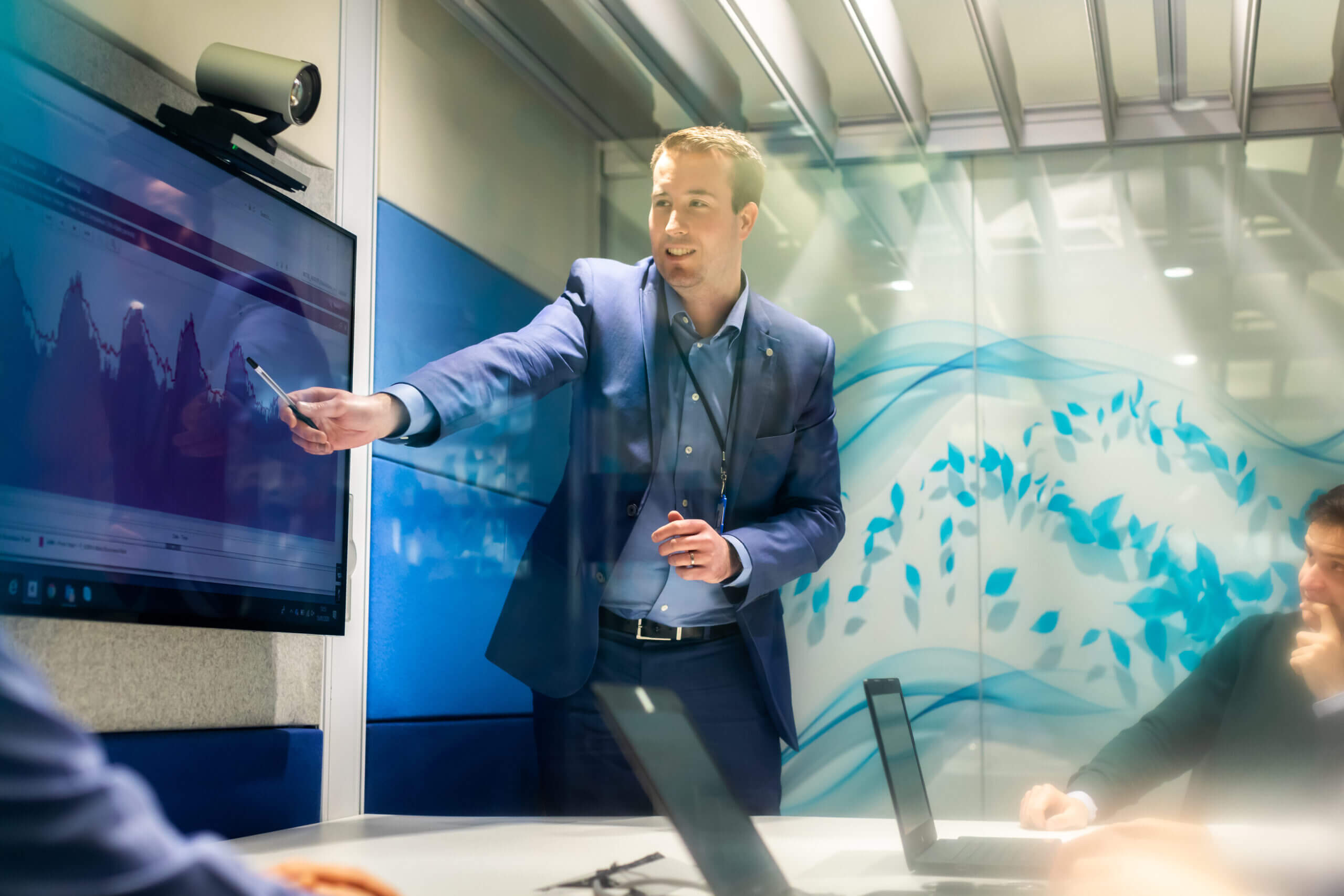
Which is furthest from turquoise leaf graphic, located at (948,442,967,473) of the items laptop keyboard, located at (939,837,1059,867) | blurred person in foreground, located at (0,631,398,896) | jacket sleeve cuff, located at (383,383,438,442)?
blurred person in foreground, located at (0,631,398,896)

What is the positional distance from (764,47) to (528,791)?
1.37 metres

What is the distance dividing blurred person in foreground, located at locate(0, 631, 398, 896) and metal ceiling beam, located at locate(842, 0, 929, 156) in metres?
1.87

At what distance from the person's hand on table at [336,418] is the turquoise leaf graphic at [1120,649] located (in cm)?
125

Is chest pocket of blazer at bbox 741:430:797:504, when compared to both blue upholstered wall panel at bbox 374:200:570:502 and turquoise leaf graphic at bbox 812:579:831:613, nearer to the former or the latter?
turquoise leaf graphic at bbox 812:579:831:613

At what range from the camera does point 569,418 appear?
180 cm

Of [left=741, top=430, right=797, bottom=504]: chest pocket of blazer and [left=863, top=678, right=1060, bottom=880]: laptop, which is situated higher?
[left=741, top=430, right=797, bottom=504]: chest pocket of blazer

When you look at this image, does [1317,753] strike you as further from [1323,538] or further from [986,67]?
[986,67]

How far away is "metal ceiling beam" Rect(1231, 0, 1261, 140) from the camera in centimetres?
181

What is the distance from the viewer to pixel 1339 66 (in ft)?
5.85

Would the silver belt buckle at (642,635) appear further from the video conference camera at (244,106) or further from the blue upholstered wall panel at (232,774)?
the video conference camera at (244,106)

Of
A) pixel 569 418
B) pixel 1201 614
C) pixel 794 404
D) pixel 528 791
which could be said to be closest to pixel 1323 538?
pixel 1201 614

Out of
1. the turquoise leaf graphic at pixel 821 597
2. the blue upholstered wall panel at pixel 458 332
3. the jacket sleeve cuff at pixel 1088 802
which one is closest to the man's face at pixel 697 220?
the blue upholstered wall panel at pixel 458 332

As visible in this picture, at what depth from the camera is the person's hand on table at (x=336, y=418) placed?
58.5 inches

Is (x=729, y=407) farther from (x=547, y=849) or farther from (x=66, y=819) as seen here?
(x=66, y=819)
